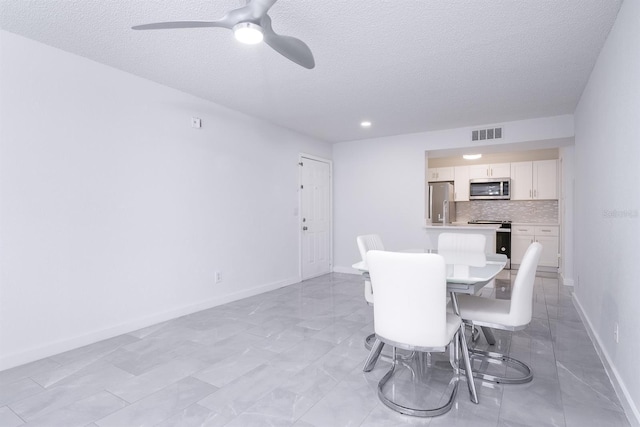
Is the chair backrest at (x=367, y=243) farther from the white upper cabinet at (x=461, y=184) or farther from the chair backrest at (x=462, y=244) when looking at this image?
the white upper cabinet at (x=461, y=184)

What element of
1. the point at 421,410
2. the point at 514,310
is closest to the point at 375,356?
the point at 421,410

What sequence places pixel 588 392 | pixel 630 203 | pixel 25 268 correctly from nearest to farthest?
pixel 630 203
pixel 588 392
pixel 25 268

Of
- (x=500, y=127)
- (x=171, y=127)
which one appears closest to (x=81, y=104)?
(x=171, y=127)

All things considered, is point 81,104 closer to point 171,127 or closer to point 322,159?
point 171,127

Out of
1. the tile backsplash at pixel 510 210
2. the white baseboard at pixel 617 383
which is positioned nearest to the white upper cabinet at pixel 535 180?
the tile backsplash at pixel 510 210

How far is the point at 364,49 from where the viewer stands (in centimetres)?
276

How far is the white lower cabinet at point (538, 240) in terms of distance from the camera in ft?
21.2

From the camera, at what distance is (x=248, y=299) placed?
4.48m

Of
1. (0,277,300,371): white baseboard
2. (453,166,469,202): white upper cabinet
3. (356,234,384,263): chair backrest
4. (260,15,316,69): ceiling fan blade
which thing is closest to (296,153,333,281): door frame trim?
(0,277,300,371): white baseboard

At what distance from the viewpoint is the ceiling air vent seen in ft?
16.4

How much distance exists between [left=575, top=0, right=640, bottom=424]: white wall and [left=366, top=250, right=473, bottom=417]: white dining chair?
102 centimetres

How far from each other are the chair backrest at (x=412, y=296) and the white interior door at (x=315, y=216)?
148 inches

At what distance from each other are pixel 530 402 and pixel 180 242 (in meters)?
3.35

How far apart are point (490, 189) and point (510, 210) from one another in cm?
73
